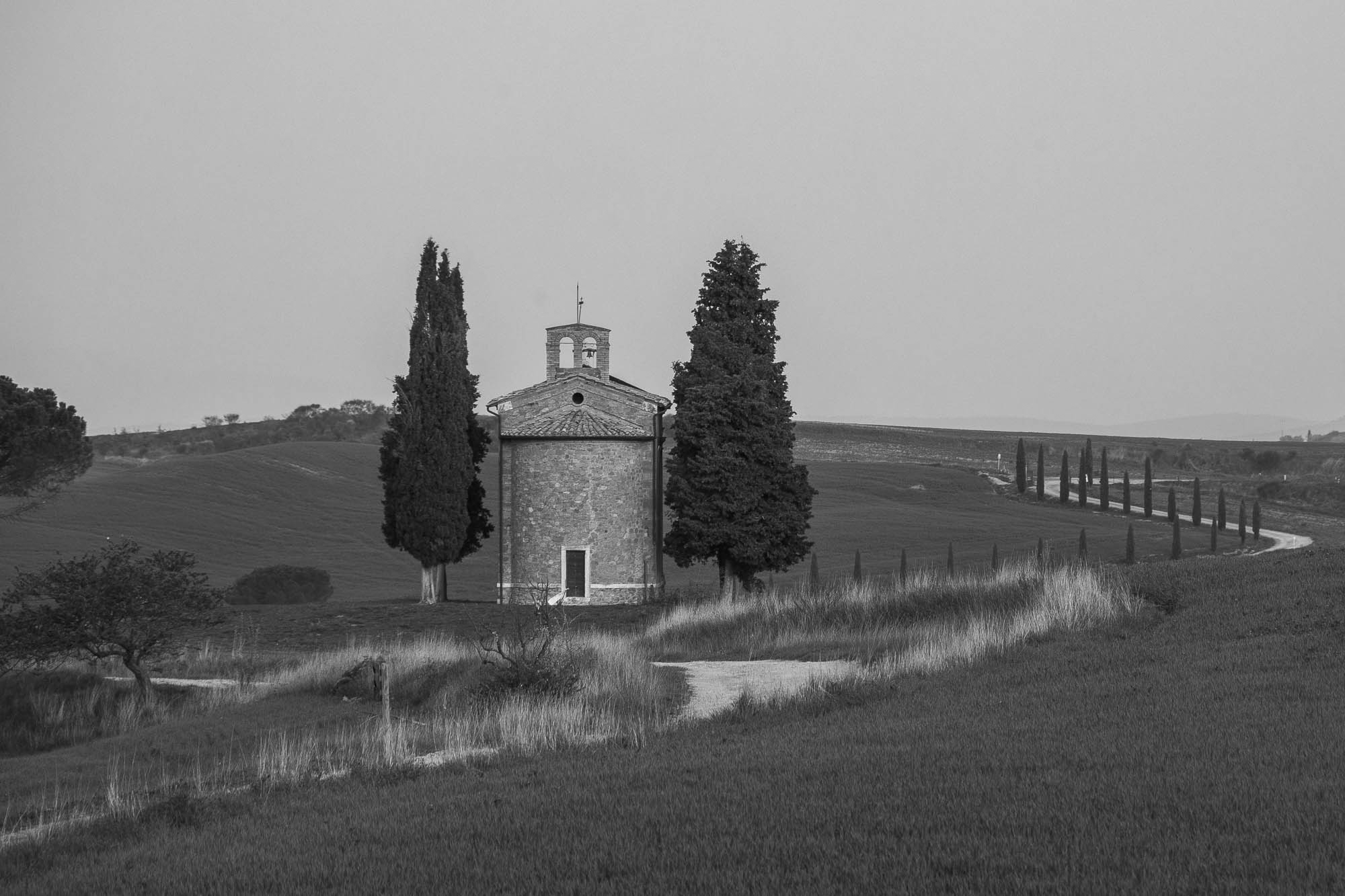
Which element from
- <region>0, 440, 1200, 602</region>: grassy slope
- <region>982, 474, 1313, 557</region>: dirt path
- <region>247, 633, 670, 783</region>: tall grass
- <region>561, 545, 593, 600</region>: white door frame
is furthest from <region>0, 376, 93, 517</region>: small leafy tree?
<region>982, 474, 1313, 557</region>: dirt path

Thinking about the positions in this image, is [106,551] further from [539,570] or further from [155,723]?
[539,570]

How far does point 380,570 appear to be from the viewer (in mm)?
57500

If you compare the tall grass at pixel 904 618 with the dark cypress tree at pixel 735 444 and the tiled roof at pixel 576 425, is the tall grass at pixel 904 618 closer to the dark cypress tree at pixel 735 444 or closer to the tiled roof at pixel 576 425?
the dark cypress tree at pixel 735 444

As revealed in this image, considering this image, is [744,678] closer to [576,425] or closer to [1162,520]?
[576,425]

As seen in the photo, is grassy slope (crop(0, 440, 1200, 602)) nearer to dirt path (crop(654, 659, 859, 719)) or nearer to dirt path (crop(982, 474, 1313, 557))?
dirt path (crop(982, 474, 1313, 557))

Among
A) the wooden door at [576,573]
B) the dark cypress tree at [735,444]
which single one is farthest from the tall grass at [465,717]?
the wooden door at [576,573]

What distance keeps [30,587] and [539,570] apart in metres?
17.5

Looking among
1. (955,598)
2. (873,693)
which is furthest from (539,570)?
(873,693)

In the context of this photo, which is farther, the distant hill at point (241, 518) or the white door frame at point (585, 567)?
the distant hill at point (241, 518)

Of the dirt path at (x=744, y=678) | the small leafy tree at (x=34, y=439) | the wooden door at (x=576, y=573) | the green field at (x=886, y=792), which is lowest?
the wooden door at (x=576, y=573)

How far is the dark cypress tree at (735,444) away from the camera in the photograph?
36.3 metres

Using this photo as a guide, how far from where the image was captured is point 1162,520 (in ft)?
225

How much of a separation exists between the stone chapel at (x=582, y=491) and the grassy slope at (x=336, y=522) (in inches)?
281

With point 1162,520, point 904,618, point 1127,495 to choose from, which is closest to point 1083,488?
point 1127,495
